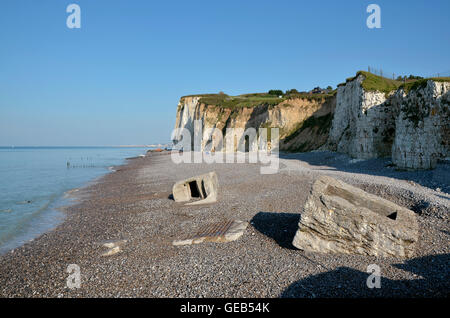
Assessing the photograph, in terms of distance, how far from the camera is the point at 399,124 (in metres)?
20.4

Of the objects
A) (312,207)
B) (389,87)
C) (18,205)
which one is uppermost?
(389,87)

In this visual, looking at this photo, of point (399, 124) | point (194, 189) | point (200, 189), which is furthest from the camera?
point (399, 124)

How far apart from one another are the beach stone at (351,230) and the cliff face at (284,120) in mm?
37023

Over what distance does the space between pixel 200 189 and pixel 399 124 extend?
16567mm

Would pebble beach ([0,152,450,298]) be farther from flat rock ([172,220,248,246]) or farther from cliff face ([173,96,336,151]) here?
cliff face ([173,96,336,151])

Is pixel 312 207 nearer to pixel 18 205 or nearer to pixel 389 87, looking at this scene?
pixel 18 205

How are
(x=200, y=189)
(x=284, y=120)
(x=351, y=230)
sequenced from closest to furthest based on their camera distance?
1. (x=351, y=230)
2. (x=200, y=189)
3. (x=284, y=120)

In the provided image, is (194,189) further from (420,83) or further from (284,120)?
(284,120)

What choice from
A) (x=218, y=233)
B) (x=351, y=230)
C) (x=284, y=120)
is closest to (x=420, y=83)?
(x=351, y=230)

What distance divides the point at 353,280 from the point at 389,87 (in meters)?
25.9

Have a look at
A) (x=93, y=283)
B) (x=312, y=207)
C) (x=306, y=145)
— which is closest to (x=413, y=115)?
(x=312, y=207)

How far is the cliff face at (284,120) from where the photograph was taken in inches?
1816

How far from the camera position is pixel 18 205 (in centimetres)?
1670
